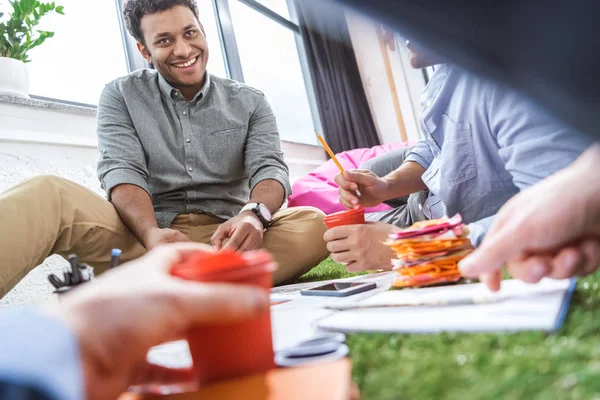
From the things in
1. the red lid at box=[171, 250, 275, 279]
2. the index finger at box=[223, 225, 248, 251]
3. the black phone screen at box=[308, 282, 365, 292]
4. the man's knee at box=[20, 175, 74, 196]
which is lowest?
the black phone screen at box=[308, 282, 365, 292]

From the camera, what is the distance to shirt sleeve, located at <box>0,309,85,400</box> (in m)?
0.38

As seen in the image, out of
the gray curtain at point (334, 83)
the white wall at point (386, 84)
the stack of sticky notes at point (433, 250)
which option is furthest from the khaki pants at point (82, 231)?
the white wall at point (386, 84)

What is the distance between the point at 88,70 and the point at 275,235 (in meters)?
1.33

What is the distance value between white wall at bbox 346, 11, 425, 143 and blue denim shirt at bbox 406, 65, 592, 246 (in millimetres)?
3313

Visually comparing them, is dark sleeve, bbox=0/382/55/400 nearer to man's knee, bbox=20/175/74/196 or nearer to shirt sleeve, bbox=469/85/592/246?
shirt sleeve, bbox=469/85/592/246

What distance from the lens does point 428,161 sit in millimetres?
1830

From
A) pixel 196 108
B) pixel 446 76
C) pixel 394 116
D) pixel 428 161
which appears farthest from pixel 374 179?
pixel 394 116

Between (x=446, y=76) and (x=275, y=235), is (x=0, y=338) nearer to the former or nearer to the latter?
(x=446, y=76)

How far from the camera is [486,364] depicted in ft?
1.64

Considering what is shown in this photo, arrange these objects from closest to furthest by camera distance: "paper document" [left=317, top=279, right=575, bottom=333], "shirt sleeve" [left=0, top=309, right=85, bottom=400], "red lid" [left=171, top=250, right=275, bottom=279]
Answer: "shirt sleeve" [left=0, top=309, right=85, bottom=400], "red lid" [left=171, top=250, right=275, bottom=279], "paper document" [left=317, top=279, right=575, bottom=333]

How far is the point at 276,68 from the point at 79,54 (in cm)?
197

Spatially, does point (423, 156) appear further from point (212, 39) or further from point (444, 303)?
point (212, 39)

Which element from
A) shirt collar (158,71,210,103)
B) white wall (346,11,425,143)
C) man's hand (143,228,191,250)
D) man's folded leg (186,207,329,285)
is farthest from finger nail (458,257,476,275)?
white wall (346,11,425,143)

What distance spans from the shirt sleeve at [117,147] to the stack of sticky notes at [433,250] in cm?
104
